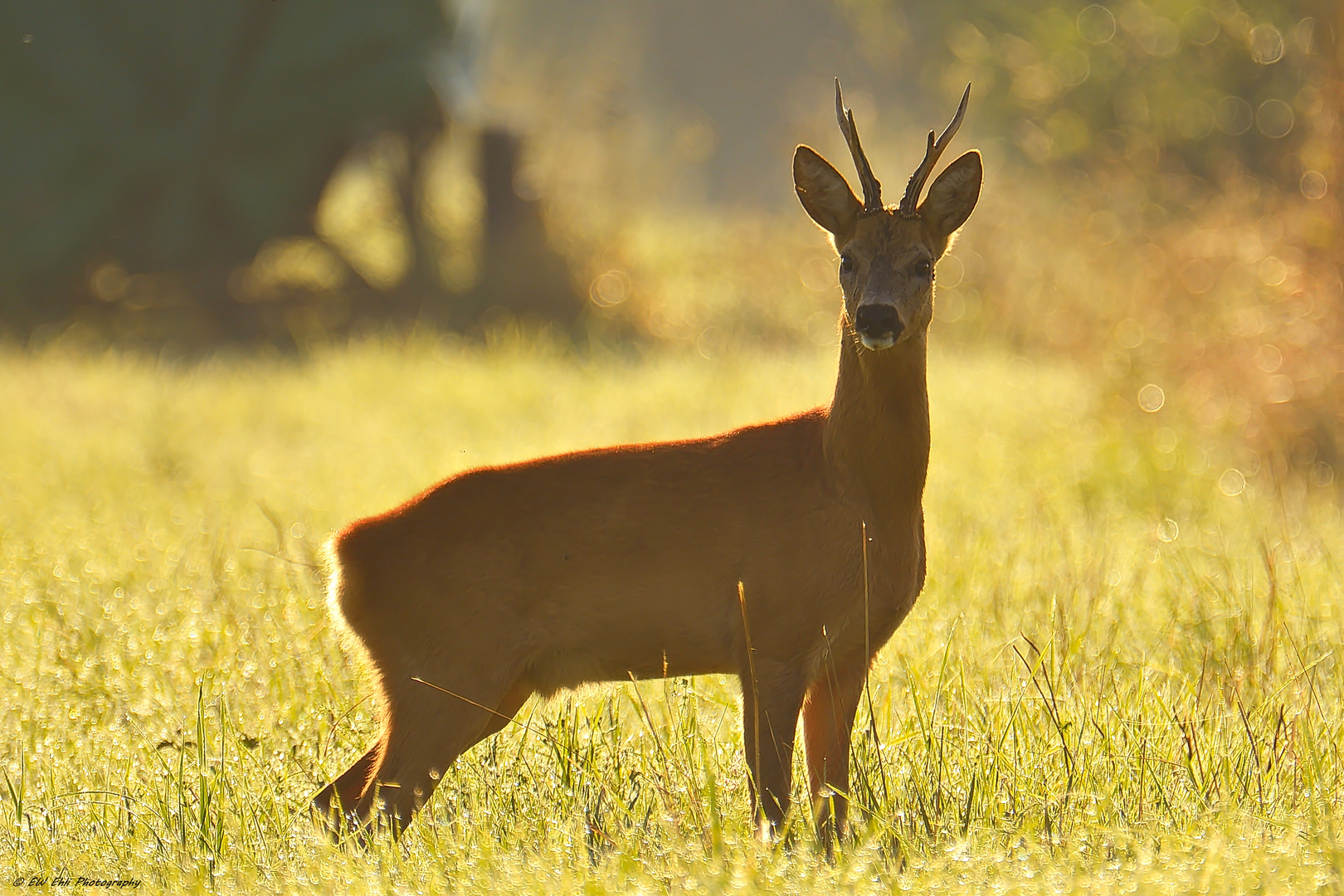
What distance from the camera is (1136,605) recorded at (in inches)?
231

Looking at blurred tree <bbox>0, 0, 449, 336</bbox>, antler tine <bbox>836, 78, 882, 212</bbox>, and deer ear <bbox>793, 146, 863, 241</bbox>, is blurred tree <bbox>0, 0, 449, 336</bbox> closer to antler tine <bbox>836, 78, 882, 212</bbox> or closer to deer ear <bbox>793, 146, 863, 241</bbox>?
deer ear <bbox>793, 146, 863, 241</bbox>

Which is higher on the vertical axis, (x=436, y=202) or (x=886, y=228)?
(x=436, y=202)

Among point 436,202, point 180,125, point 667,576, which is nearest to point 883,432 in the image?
point 667,576

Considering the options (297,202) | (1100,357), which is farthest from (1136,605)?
(297,202)

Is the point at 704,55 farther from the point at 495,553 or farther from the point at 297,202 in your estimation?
the point at 495,553

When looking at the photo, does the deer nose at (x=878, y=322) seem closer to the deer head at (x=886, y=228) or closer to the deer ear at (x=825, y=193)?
the deer head at (x=886, y=228)

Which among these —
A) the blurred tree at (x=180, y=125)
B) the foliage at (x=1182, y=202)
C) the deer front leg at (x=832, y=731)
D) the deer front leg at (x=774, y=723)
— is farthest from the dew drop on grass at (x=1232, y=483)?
the blurred tree at (x=180, y=125)

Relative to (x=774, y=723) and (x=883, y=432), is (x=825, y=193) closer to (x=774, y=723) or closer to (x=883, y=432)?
(x=883, y=432)

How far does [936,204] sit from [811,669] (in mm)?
1340

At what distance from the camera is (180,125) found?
17797 millimetres

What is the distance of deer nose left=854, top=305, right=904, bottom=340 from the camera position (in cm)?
374

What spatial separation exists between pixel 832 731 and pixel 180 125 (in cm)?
1583

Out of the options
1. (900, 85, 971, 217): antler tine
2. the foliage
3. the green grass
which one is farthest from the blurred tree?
(900, 85, 971, 217): antler tine

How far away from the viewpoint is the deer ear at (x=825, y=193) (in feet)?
13.5
